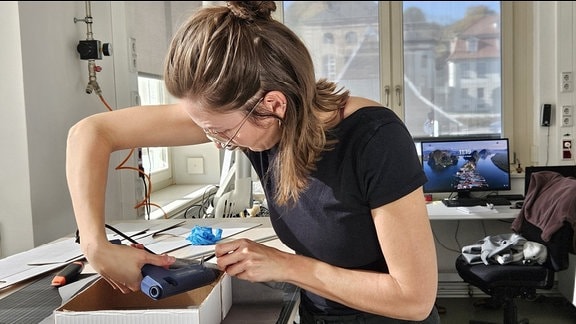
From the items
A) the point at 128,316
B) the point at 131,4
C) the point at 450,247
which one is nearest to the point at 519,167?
the point at 450,247

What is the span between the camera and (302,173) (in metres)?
0.88

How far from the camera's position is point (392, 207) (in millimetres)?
788

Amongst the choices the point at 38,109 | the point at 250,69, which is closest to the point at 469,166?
the point at 38,109

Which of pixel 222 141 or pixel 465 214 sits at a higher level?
pixel 222 141

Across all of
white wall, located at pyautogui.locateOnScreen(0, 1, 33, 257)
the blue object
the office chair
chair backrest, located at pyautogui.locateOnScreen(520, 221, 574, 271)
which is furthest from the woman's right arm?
chair backrest, located at pyautogui.locateOnScreen(520, 221, 574, 271)

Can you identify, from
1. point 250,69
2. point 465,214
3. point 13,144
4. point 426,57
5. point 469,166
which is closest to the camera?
point 250,69

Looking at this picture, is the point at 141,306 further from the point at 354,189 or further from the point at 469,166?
the point at 469,166

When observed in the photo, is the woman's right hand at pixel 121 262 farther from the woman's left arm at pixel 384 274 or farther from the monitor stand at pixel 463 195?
the monitor stand at pixel 463 195

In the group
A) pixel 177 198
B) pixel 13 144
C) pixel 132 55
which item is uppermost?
pixel 132 55

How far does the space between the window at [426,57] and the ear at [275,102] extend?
3.14m

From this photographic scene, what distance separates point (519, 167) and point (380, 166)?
10.7ft

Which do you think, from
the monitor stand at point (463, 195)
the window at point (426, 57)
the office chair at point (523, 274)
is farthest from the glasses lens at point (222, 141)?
the window at point (426, 57)

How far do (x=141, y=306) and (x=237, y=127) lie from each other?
0.36 meters

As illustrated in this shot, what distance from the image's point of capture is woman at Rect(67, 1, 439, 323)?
2.57 ft
